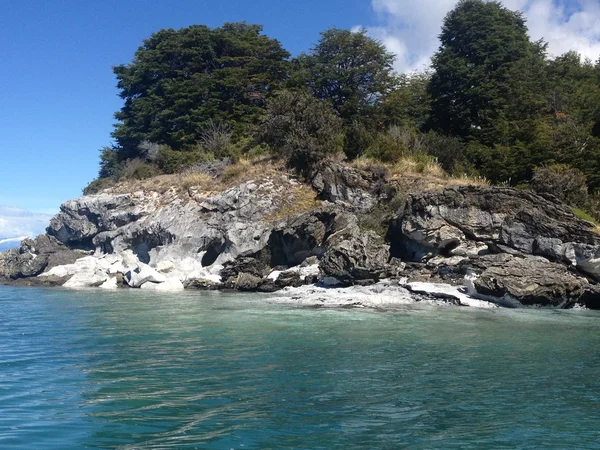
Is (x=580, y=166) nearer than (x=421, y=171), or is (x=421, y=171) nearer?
(x=580, y=166)

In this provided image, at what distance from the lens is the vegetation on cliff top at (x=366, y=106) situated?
91.5 ft

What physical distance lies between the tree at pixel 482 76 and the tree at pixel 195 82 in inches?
500

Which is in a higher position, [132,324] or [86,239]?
[86,239]

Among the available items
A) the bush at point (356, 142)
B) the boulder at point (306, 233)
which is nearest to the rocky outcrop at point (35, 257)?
the boulder at point (306, 233)

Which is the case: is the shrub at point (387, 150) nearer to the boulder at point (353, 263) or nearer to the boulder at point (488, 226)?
the boulder at point (488, 226)

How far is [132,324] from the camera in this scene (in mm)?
14188

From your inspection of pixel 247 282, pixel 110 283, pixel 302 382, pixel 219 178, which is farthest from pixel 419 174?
pixel 302 382

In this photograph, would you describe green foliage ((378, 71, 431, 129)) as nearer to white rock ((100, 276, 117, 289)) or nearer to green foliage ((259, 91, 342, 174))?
green foliage ((259, 91, 342, 174))

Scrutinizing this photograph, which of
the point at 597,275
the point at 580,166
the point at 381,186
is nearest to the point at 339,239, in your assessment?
the point at 381,186

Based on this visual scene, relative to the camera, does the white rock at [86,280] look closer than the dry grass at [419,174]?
No

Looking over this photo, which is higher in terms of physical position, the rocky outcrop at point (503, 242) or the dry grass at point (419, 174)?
the dry grass at point (419, 174)

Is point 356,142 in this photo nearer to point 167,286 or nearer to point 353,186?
point 353,186

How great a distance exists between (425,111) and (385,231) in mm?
15295

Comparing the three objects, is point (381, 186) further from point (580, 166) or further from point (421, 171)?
point (580, 166)
